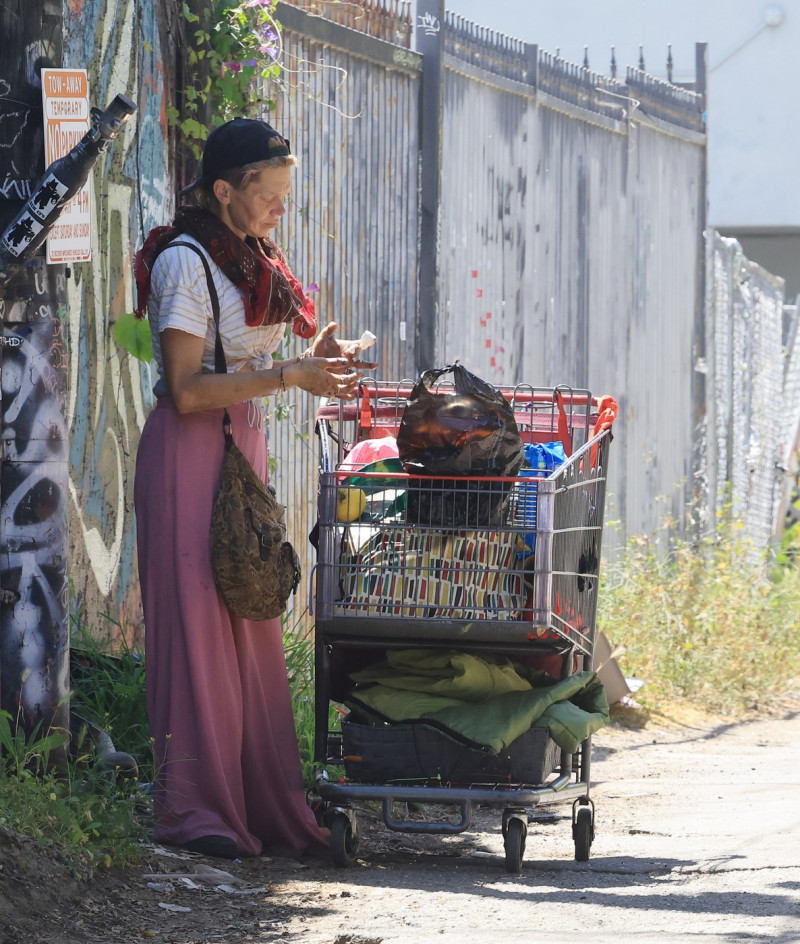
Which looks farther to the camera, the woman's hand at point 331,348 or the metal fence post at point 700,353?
the metal fence post at point 700,353

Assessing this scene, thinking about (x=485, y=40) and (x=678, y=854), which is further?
(x=485, y=40)

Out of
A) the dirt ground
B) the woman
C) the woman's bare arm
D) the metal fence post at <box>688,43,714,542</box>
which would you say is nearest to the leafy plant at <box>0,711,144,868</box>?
the dirt ground

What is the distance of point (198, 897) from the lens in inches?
165

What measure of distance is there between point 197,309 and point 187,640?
0.91 metres

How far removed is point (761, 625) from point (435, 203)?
3.24 metres

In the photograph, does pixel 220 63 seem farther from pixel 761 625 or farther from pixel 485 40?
pixel 761 625

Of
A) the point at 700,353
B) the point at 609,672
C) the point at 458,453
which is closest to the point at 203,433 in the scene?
the point at 458,453

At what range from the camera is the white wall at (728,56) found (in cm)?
2239

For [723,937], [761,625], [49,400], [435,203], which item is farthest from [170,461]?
[761,625]

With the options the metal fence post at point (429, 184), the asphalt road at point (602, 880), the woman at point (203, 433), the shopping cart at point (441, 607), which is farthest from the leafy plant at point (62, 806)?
the metal fence post at point (429, 184)

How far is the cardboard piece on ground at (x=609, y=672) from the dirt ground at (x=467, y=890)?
187cm

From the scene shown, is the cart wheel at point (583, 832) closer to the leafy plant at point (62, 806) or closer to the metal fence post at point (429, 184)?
the leafy plant at point (62, 806)

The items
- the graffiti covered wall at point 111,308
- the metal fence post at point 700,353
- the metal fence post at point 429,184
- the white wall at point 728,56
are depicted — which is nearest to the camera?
the graffiti covered wall at point 111,308

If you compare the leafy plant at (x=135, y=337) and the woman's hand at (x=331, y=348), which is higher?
the leafy plant at (x=135, y=337)
